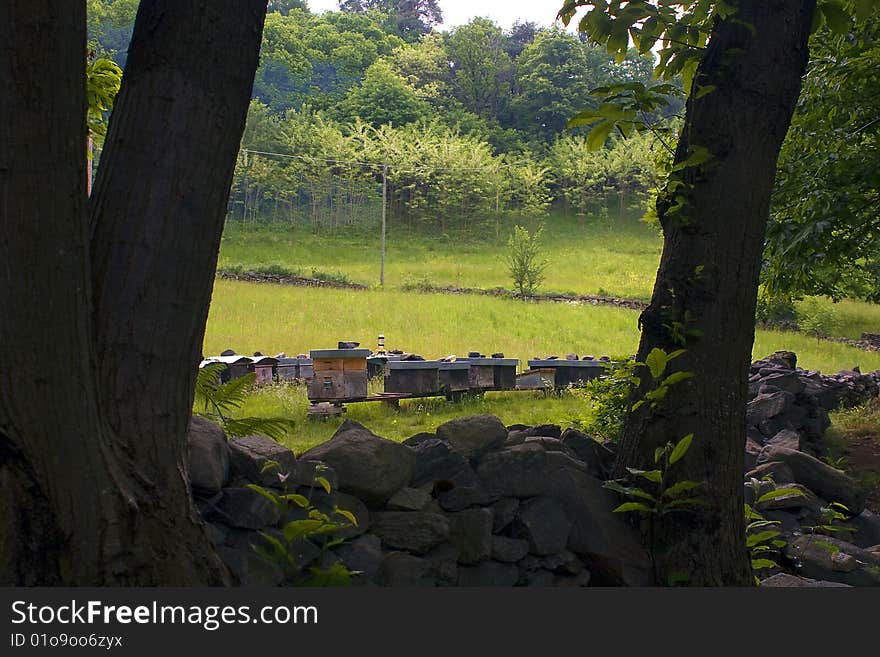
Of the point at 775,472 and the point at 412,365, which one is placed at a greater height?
the point at 412,365

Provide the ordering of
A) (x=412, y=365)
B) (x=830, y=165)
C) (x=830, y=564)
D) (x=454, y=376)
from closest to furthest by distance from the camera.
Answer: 1. (x=830, y=564)
2. (x=830, y=165)
3. (x=412, y=365)
4. (x=454, y=376)

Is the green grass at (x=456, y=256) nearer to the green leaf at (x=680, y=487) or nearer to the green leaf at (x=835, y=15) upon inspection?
the green leaf at (x=835, y=15)

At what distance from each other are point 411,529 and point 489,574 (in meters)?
0.40

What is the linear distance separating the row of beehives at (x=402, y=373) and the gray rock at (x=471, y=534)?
16.8 ft

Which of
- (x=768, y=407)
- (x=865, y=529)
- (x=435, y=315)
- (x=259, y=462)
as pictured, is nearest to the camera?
(x=259, y=462)

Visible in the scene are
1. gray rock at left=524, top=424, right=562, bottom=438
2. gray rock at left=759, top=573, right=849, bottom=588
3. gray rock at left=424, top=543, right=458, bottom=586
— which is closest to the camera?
gray rock at left=424, top=543, right=458, bottom=586

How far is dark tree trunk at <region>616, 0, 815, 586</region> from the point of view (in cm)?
337

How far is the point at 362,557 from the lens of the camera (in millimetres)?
3104

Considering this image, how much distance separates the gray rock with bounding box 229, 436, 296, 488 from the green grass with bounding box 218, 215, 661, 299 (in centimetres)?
2505

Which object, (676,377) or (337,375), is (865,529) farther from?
(337,375)

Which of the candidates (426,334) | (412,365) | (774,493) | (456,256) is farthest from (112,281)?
(456,256)

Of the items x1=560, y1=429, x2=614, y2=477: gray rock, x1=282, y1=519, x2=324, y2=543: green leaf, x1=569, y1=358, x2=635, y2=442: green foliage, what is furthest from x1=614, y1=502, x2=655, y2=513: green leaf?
x1=569, y1=358, x2=635, y2=442: green foliage

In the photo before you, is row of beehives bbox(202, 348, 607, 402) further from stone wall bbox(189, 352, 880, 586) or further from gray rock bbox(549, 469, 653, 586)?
gray rock bbox(549, 469, 653, 586)

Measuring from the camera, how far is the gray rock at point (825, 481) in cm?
584
